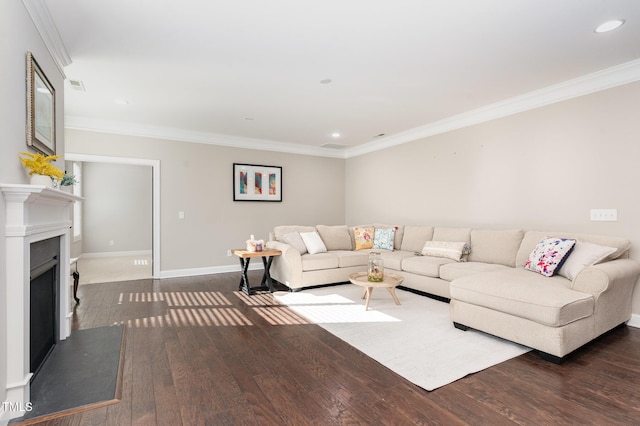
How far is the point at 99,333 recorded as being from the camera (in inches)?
118

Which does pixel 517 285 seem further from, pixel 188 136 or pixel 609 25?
pixel 188 136

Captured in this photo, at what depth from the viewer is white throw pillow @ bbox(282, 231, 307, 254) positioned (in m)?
4.92

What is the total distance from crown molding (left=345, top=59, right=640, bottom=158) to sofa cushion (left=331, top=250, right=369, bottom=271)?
2292 mm

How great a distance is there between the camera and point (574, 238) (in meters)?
3.34

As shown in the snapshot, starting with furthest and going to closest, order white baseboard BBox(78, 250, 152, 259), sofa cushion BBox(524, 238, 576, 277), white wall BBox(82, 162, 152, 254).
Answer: white wall BBox(82, 162, 152, 254) → white baseboard BBox(78, 250, 152, 259) → sofa cushion BBox(524, 238, 576, 277)

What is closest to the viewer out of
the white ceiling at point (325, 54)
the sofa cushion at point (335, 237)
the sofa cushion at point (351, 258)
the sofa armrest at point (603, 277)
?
the white ceiling at point (325, 54)

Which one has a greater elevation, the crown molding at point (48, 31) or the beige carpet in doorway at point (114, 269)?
the crown molding at point (48, 31)

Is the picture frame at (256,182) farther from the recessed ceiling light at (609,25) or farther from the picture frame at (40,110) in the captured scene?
the recessed ceiling light at (609,25)

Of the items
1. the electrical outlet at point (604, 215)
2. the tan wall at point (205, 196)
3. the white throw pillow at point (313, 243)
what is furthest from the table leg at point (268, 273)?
the electrical outlet at point (604, 215)

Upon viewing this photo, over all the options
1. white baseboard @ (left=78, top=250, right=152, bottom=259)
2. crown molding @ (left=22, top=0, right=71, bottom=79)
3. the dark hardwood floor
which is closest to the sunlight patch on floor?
the dark hardwood floor

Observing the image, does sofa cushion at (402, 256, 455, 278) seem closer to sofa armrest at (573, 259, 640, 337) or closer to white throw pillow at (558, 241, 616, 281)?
white throw pillow at (558, 241, 616, 281)

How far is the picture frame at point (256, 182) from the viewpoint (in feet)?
20.1

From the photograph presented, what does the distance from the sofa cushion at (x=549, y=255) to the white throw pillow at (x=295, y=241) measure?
9.62ft

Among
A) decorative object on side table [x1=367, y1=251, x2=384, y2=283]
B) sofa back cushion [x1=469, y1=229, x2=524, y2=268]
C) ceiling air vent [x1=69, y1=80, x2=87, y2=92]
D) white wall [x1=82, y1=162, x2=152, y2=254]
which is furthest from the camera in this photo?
white wall [x1=82, y1=162, x2=152, y2=254]
